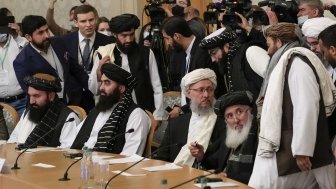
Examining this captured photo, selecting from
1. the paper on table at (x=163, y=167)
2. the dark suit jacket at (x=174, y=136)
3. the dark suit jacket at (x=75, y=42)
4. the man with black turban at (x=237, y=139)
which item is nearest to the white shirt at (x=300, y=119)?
the man with black turban at (x=237, y=139)

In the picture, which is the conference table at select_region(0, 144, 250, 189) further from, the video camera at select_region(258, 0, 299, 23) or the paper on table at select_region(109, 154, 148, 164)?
the video camera at select_region(258, 0, 299, 23)

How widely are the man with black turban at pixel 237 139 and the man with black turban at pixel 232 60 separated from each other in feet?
1.73

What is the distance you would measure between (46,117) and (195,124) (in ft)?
5.06

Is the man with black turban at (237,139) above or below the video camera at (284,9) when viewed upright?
below

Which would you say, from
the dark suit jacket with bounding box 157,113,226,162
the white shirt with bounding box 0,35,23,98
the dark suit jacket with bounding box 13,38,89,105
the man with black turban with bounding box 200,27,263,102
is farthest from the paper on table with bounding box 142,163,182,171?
the white shirt with bounding box 0,35,23,98

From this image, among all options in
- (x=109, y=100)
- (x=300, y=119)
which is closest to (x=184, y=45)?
(x=109, y=100)

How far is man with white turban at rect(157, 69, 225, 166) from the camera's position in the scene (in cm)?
646

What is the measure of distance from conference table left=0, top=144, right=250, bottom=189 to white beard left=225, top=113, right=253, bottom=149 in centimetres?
47

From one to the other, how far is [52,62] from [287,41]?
324cm

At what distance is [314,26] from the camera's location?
6.42 m

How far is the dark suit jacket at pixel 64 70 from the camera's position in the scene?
8.35 meters

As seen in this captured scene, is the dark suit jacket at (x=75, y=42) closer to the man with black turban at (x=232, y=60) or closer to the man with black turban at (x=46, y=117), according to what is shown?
the man with black turban at (x=46, y=117)

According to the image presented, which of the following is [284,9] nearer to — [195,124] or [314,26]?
[314,26]

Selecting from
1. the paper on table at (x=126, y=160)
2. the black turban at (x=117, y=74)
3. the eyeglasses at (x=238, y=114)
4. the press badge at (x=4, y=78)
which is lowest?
the paper on table at (x=126, y=160)
